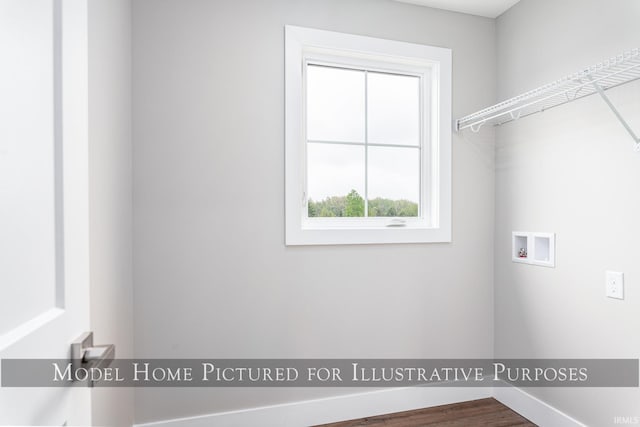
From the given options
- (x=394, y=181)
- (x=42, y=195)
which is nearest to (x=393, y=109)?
(x=394, y=181)

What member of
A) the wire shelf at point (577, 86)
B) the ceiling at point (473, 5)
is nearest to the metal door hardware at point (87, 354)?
the wire shelf at point (577, 86)

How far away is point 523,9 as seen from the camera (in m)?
2.10

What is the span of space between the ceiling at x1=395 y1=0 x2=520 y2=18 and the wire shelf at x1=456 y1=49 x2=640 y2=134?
59 cm

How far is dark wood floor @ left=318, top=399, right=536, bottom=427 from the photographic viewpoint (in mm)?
1993

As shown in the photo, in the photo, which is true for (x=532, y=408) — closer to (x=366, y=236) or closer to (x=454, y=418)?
(x=454, y=418)

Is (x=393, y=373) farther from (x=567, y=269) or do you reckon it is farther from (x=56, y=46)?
(x=56, y=46)

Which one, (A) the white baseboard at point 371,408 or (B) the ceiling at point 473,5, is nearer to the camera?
(A) the white baseboard at point 371,408

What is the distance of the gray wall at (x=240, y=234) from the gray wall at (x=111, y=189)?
3.6 inches

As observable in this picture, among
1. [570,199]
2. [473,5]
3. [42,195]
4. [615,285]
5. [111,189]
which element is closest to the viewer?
[42,195]

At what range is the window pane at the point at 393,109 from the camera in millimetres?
2184

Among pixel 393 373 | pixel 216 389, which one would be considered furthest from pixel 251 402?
pixel 393 373

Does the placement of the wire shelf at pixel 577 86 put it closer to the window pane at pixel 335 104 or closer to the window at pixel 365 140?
the window at pixel 365 140

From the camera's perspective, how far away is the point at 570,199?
1.83 m

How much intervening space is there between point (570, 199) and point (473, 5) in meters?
1.22
